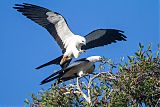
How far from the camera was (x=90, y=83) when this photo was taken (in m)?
7.43

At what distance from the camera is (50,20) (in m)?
10.8

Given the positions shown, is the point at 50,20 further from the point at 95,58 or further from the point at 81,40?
the point at 95,58

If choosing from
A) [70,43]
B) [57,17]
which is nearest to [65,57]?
[70,43]

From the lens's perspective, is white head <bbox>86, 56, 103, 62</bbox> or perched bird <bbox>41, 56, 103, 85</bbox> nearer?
white head <bbox>86, 56, 103, 62</bbox>

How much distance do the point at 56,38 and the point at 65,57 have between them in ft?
Result: 2.80

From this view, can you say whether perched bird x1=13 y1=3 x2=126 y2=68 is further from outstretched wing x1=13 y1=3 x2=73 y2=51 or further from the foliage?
the foliage

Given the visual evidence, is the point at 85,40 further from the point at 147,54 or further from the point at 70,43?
the point at 147,54

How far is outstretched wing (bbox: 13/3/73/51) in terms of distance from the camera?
417 inches

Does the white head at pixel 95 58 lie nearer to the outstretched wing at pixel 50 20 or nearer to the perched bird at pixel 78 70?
the perched bird at pixel 78 70

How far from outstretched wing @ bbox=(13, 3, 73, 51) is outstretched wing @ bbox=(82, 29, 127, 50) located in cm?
38

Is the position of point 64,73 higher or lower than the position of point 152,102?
higher

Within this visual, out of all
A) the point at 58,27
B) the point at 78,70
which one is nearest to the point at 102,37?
the point at 58,27

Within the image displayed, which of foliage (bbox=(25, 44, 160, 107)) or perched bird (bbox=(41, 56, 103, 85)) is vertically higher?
perched bird (bbox=(41, 56, 103, 85))

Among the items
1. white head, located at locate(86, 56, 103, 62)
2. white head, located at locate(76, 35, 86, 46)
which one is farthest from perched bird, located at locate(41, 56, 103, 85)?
white head, located at locate(76, 35, 86, 46)
